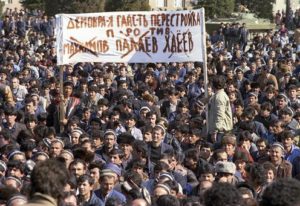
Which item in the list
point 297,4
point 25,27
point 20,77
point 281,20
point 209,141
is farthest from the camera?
point 297,4

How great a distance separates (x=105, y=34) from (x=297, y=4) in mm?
50700

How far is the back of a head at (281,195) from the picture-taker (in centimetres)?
507

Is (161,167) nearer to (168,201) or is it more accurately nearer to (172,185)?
(172,185)

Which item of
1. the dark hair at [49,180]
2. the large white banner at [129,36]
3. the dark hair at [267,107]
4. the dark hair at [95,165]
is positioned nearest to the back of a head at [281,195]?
the dark hair at [49,180]

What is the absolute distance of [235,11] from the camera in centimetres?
5578

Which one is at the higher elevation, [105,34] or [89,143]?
[105,34]

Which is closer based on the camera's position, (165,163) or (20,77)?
(165,163)

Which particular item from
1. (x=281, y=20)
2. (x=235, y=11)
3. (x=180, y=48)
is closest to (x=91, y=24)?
(x=180, y=48)

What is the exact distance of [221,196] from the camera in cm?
578

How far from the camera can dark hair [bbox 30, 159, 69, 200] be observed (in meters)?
5.70

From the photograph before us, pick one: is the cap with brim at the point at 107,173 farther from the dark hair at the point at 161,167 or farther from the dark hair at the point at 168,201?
the dark hair at the point at 168,201

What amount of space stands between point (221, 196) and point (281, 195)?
74 centimetres

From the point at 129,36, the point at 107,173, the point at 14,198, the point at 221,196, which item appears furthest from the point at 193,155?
the point at 221,196

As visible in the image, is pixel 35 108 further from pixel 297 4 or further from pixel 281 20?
pixel 297 4
